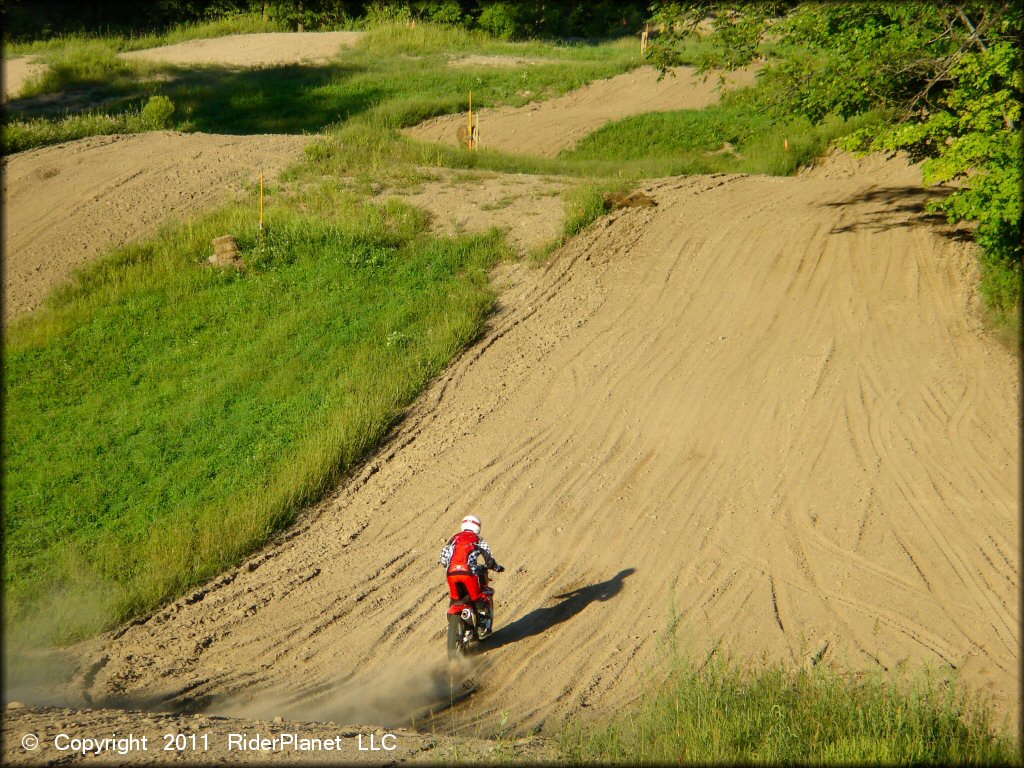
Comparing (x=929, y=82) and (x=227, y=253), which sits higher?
(x=929, y=82)

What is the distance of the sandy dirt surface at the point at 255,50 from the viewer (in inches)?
1713

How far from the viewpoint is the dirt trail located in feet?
32.1

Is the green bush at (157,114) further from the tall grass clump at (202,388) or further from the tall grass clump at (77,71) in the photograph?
the tall grass clump at (202,388)

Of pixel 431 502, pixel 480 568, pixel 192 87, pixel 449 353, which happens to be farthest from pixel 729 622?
pixel 192 87

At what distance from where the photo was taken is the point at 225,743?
7230mm

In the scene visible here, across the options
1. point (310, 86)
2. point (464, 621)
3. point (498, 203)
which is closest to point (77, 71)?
point (310, 86)

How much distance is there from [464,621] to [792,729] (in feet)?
12.5

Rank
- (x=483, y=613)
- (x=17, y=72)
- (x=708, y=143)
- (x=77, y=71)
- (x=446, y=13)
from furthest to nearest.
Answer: (x=446, y=13)
(x=17, y=72)
(x=77, y=71)
(x=708, y=143)
(x=483, y=613)

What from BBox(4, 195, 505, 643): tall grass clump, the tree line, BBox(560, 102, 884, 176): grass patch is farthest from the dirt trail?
the tree line

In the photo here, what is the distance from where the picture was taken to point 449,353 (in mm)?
16172

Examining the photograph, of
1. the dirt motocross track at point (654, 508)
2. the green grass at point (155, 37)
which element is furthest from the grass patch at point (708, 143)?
the green grass at point (155, 37)

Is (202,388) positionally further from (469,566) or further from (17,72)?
(17,72)

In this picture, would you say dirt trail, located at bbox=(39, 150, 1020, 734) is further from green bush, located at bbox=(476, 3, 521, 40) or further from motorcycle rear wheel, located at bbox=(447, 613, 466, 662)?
green bush, located at bbox=(476, 3, 521, 40)

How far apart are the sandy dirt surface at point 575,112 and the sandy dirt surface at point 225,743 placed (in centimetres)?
2516
